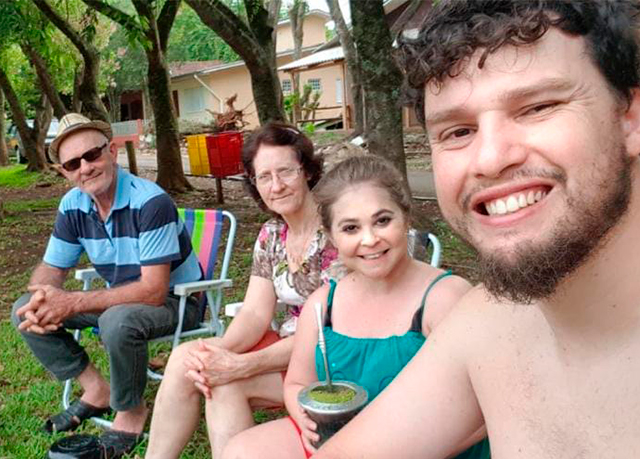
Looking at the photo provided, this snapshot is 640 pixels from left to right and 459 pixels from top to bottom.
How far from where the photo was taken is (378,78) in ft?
21.1

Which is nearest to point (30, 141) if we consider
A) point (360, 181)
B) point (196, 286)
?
point (196, 286)

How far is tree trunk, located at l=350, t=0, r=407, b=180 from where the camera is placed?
6.36 metres

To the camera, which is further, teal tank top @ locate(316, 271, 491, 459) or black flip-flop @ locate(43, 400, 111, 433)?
black flip-flop @ locate(43, 400, 111, 433)

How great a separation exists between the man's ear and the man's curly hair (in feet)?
0.04

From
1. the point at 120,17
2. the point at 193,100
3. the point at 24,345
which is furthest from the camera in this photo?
the point at 193,100

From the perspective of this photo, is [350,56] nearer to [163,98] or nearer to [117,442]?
[163,98]

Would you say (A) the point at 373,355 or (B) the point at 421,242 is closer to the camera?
(A) the point at 373,355

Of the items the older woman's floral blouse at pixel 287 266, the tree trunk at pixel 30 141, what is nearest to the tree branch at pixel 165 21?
the older woman's floral blouse at pixel 287 266

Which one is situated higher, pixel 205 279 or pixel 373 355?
pixel 373 355

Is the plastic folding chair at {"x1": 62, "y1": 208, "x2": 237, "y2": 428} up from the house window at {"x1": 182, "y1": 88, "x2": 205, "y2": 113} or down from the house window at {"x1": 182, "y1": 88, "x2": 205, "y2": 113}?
up

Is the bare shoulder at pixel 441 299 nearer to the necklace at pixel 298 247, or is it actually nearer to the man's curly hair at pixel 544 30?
the necklace at pixel 298 247

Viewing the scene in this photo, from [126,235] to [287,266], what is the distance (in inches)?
46.3

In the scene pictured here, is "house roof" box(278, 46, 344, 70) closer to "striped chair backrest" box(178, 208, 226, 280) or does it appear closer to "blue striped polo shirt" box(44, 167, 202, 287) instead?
"striped chair backrest" box(178, 208, 226, 280)

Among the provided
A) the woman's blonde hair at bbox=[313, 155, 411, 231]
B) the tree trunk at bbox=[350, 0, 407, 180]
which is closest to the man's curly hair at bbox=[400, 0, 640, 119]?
the woman's blonde hair at bbox=[313, 155, 411, 231]
